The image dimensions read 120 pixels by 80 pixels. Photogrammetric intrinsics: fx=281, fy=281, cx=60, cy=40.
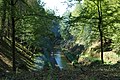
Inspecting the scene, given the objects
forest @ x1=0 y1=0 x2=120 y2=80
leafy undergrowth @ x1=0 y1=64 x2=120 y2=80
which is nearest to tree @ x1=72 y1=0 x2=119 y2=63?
forest @ x1=0 y1=0 x2=120 y2=80

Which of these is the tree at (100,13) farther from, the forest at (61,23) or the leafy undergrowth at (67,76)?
the leafy undergrowth at (67,76)

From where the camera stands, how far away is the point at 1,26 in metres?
37.8

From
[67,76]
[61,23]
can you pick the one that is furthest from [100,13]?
[67,76]

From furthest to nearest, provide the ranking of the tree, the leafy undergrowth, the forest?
the tree < the forest < the leafy undergrowth

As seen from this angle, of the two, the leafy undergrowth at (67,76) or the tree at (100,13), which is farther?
the tree at (100,13)

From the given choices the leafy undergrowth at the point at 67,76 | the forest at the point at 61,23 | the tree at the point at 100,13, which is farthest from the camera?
the tree at the point at 100,13

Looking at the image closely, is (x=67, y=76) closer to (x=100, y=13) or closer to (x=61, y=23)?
(x=100, y=13)

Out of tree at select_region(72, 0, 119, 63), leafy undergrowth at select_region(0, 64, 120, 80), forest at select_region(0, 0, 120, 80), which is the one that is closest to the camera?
leafy undergrowth at select_region(0, 64, 120, 80)

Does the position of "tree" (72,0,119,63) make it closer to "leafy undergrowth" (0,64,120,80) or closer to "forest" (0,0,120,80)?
"forest" (0,0,120,80)

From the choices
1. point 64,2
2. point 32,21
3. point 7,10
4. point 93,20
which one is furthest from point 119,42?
point 7,10

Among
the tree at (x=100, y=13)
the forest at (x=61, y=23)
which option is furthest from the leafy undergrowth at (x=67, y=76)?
the tree at (x=100, y=13)

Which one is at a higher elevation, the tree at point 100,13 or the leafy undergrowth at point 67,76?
the tree at point 100,13

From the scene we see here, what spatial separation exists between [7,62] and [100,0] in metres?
12.7

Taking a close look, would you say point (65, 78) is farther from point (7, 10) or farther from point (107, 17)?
point (107, 17)
